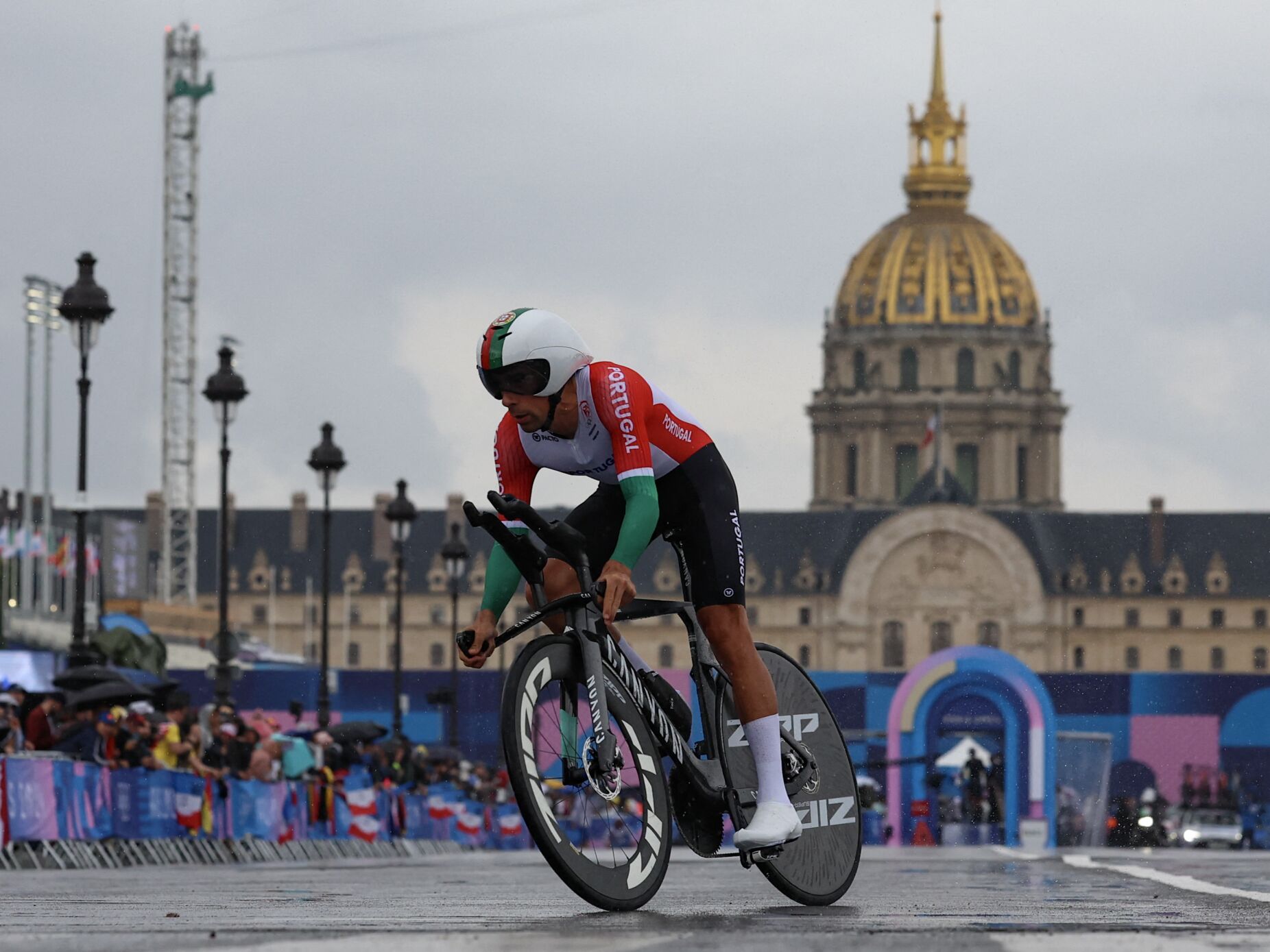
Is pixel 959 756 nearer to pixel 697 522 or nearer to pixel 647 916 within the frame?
pixel 697 522

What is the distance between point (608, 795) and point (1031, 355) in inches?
6931

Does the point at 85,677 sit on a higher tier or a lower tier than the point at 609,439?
lower

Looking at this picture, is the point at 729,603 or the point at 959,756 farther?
the point at 959,756

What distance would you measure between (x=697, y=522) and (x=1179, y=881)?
351cm

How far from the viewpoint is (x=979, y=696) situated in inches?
2271

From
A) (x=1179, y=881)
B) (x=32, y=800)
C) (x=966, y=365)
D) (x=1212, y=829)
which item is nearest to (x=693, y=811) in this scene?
(x=1179, y=881)

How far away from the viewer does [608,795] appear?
711 centimetres

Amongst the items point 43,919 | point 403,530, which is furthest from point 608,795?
point 403,530

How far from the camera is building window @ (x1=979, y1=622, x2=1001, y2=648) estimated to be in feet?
495

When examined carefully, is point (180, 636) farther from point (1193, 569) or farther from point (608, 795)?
point (608, 795)

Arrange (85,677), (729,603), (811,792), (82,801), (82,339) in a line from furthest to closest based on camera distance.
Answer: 1. (82,339)
2. (85,677)
3. (82,801)
4. (811,792)
5. (729,603)

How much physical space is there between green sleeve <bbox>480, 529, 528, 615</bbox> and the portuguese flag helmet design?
0.45m

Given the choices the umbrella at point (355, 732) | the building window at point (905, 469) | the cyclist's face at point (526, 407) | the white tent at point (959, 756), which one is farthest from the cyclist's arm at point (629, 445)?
the building window at point (905, 469)

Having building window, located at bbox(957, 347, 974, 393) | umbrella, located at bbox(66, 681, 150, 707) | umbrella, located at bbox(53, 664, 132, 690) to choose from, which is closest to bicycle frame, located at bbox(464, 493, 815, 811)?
umbrella, located at bbox(66, 681, 150, 707)
